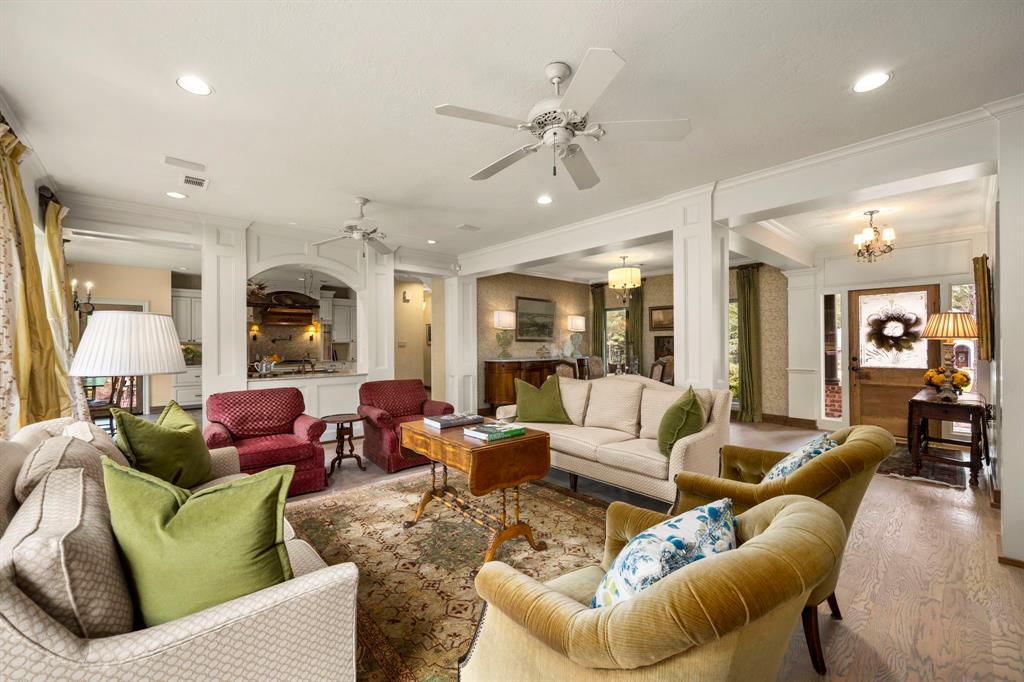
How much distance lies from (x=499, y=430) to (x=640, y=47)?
2155 mm

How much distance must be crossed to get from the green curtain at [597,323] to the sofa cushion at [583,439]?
5.53 m

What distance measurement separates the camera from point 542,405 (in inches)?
172

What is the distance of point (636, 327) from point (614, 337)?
711 mm

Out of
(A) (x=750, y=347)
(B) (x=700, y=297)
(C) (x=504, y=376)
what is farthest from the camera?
(C) (x=504, y=376)

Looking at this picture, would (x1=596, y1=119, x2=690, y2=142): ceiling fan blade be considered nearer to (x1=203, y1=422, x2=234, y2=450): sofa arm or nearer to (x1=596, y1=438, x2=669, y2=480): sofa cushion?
(x1=596, y1=438, x2=669, y2=480): sofa cushion

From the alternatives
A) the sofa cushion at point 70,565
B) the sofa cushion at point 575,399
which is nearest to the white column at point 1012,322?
the sofa cushion at point 575,399

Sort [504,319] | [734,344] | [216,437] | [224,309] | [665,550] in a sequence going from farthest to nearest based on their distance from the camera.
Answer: [504,319] < [734,344] < [224,309] < [216,437] < [665,550]

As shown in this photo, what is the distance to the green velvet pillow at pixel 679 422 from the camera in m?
3.22

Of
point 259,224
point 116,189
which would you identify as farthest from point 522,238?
point 116,189

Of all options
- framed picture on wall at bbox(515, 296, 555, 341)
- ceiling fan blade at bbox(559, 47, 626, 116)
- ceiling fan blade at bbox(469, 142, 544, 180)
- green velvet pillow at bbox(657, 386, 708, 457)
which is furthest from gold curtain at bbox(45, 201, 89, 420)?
framed picture on wall at bbox(515, 296, 555, 341)

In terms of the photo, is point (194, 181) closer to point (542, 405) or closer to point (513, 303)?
point (542, 405)

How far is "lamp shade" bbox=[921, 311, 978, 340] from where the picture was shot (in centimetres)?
414

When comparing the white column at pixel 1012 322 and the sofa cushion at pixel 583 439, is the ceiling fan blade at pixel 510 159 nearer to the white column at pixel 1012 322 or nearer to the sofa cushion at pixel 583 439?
the sofa cushion at pixel 583 439

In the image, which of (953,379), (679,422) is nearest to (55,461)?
(679,422)
